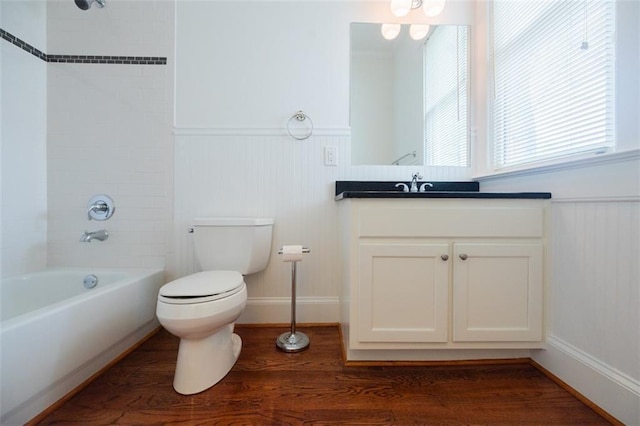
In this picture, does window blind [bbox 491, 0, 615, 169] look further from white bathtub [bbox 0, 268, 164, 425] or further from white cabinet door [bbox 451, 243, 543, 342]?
white bathtub [bbox 0, 268, 164, 425]

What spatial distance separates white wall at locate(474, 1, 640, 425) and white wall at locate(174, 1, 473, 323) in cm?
110

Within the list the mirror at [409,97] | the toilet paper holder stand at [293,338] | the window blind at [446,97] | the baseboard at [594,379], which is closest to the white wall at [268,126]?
the mirror at [409,97]

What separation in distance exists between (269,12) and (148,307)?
1.98 metres

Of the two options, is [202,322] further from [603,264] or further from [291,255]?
[603,264]

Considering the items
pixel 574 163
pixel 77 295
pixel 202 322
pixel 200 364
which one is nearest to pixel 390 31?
pixel 574 163

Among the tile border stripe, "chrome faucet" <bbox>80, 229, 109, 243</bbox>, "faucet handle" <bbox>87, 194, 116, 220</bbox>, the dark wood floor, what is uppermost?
the tile border stripe

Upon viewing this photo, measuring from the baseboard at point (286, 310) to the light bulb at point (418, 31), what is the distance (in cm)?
187

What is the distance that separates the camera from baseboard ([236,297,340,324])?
5.34 ft

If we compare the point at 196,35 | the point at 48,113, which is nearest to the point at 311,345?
the point at 196,35

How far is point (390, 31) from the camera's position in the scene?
1.67 meters

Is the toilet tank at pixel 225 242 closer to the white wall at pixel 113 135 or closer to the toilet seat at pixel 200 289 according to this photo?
the toilet seat at pixel 200 289

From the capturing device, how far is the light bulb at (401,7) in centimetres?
156

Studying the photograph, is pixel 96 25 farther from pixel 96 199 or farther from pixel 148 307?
pixel 148 307

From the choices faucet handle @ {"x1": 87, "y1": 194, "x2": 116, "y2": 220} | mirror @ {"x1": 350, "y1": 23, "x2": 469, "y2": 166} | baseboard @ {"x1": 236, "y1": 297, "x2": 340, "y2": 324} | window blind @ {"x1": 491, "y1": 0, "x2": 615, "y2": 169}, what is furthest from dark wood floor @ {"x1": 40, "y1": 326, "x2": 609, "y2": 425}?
mirror @ {"x1": 350, "y1": 23, "x2": 469, "y2": 166}
